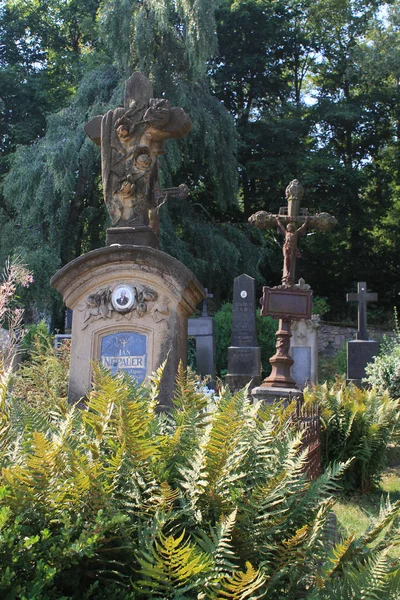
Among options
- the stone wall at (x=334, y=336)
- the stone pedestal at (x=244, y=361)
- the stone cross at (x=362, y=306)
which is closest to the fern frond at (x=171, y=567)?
the stone pedestal at (x=244, y=361)

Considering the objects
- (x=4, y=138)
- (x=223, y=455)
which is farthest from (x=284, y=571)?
(x=4, y=138)

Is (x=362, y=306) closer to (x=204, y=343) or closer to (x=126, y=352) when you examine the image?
(x=204, y=343)

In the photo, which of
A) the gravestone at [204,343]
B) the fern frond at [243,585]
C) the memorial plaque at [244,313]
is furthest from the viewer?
the memorial plaque at [244,313]

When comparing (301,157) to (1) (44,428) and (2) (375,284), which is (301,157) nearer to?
(2) (375,284)

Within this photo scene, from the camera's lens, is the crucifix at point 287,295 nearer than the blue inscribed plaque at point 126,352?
No

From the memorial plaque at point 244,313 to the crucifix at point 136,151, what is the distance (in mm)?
9464

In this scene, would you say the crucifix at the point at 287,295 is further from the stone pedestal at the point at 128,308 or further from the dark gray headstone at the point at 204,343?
the dark gray headstone at the point at 204,343

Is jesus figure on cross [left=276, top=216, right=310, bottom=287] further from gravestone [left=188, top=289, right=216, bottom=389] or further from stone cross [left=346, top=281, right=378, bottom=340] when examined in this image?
stone cross [left=346, top=281, right=378, bottom=340]

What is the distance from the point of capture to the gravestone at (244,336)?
16.5 meters

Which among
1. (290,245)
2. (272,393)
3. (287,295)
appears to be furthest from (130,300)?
(290,245)

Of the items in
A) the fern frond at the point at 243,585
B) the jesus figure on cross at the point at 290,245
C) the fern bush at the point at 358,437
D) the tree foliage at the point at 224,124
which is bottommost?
the fern bush at the point at 358,437

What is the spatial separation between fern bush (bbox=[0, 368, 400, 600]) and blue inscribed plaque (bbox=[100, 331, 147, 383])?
4638 mm

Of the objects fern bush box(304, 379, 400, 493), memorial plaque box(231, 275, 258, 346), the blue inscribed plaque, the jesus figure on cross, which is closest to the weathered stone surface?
fern bush box(304, 379, 400, 493)

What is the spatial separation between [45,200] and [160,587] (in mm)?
→ 19285
